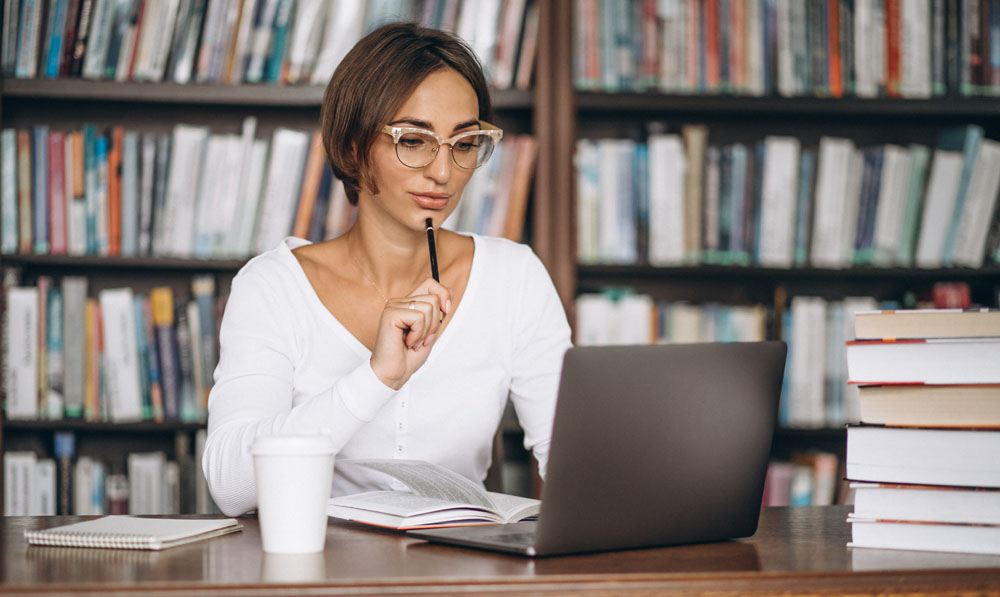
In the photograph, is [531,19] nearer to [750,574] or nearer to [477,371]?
[477,371]

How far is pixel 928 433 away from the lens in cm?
90

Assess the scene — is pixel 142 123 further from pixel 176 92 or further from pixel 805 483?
pixel 805 483

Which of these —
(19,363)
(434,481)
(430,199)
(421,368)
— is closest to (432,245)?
(430,199)

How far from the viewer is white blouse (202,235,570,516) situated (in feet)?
4.41

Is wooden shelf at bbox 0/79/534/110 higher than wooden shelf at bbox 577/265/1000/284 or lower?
higher

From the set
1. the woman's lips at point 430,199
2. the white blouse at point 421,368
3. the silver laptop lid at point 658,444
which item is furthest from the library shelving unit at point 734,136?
the silver laptop lid at point 658,444

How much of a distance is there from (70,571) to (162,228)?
1.55 m

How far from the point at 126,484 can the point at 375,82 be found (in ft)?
4.21

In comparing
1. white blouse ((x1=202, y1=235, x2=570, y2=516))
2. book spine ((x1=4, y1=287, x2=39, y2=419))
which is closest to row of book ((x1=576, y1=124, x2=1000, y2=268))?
white blouse ((x1=202, y1=235, x2=570, y2=516))

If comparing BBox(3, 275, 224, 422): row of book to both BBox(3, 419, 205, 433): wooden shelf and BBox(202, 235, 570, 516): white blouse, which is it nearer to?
BBox(3, 419, 205, 433): wooden shelf

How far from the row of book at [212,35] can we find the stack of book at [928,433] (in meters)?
1.53

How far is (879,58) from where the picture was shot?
2344 millimetres

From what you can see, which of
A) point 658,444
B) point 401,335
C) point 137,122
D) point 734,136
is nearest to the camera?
point 658,444

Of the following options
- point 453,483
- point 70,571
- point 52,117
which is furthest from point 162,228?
point 70,571
